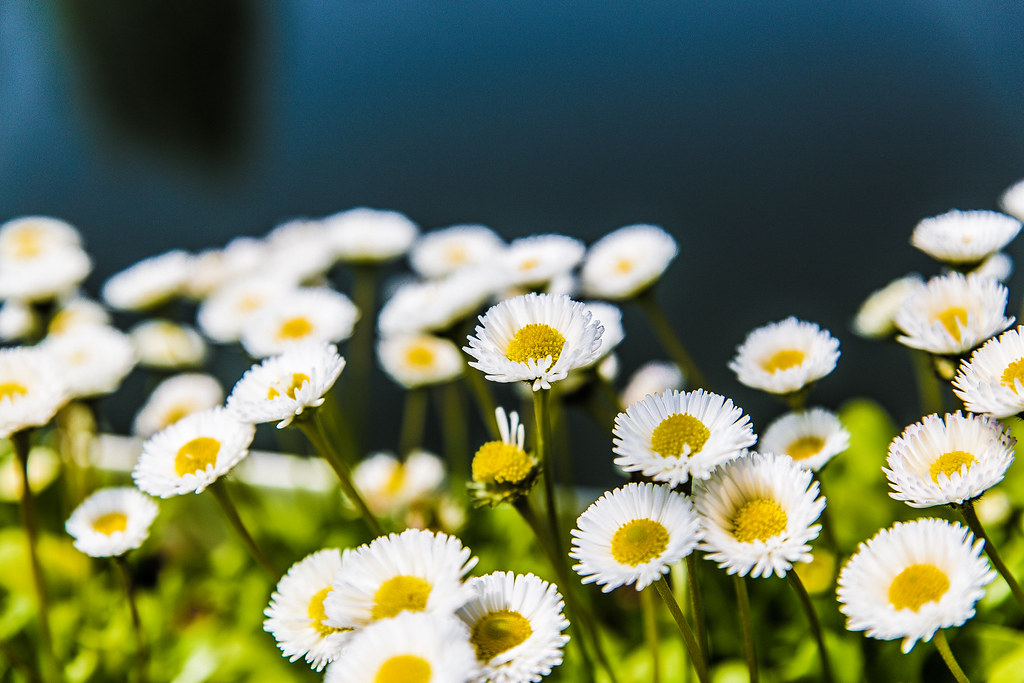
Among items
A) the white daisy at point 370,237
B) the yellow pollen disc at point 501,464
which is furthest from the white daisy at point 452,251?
the yellow pollen disc at point 501,464

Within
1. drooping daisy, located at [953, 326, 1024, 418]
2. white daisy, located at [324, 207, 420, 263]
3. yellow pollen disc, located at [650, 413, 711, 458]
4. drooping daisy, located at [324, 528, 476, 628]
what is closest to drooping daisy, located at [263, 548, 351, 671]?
drooping daisy, located at [324, 528, 476, 628]

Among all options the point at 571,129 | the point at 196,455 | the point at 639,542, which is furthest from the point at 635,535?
the point at 571,129

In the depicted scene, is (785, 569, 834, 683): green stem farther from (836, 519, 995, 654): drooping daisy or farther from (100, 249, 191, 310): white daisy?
(100, 249, 191, 310): white daisy

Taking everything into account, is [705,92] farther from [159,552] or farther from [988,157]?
[159,552]

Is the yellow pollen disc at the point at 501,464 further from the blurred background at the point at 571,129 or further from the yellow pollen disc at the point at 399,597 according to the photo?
the blurred background at the point at 571,129

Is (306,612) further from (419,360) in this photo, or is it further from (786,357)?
(419,360)
